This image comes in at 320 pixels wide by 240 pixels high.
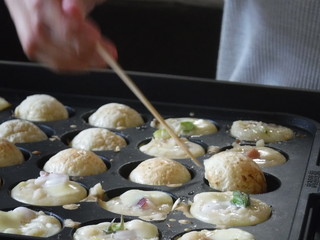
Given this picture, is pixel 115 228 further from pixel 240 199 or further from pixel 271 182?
pixel 271 182

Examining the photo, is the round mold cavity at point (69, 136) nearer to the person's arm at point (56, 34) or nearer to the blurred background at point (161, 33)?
the person's arm at point (56, 34)

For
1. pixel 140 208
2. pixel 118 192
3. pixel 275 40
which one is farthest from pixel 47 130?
pixel 275 40

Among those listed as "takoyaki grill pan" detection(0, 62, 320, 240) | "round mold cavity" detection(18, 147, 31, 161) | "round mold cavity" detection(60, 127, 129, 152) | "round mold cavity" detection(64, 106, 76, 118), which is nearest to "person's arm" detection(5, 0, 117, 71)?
"takoyaki grill pan" detection(0, 62, 320, 240)

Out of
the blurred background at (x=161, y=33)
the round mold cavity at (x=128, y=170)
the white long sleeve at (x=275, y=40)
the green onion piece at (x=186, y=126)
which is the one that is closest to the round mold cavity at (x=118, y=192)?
the round mold cavity at (x=128, y=170)

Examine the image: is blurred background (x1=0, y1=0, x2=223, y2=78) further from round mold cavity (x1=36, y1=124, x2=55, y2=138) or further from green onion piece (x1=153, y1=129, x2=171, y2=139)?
green onion piece (x1=153, y1=129, x2=171, y2=139)

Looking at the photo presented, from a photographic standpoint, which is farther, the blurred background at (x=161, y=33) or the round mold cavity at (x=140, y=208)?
the blurred background at (x=161, y=33)

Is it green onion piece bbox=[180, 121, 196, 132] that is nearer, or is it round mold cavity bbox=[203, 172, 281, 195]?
round mold cavity bbox=[203, 172, 281, 195]

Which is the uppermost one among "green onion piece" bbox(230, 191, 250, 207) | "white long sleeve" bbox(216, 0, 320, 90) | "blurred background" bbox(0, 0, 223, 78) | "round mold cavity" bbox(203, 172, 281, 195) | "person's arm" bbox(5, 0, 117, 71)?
"person's arm" bbox(5, 0, 117, 71)
